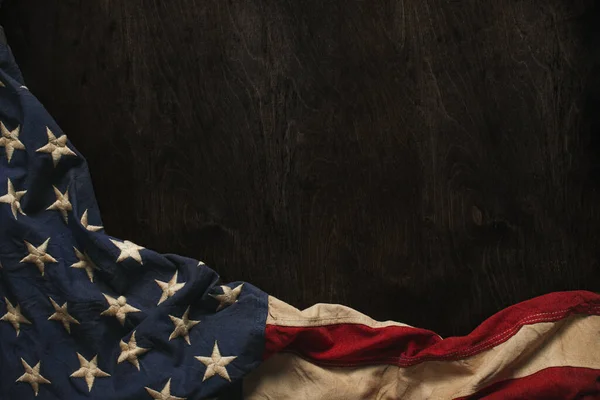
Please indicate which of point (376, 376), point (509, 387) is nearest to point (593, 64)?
point (509, 387)

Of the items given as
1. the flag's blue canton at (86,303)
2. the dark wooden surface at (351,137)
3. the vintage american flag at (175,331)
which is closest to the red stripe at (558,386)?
the vintage american flag at (175,331)

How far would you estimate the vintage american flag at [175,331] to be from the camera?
1109mm

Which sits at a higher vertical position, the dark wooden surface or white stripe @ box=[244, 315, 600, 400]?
the dark wooden surface

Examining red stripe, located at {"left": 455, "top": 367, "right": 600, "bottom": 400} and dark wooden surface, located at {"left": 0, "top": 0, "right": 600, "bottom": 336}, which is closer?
red stripe, located at {"left": 455, "top": 367, "right": 600, "bottom": 400}

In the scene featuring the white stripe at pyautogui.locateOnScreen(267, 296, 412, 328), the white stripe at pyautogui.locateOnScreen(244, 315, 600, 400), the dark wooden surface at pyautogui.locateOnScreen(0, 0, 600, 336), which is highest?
the dark wooden surface at pyautogui.locateOnScreen(0, 0, 600, 336)

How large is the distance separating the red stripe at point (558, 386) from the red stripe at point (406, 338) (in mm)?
89

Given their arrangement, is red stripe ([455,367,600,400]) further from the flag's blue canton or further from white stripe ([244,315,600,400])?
the flag's blue canton

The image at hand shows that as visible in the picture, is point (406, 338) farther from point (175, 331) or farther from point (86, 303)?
point (86, 303)

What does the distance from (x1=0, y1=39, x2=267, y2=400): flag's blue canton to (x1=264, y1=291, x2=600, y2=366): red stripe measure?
8 centimetres

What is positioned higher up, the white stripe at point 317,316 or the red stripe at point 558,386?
the white stripe at point 317,316

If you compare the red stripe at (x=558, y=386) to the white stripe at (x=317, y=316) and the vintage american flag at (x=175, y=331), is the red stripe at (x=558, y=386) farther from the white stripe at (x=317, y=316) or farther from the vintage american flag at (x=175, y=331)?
the white stripe at (x=317, y=316)

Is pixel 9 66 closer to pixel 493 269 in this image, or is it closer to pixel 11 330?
pixel 11 330

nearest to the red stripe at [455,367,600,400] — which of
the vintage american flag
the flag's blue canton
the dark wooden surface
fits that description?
the vintage american flag

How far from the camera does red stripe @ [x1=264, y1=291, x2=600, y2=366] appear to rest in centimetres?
113
